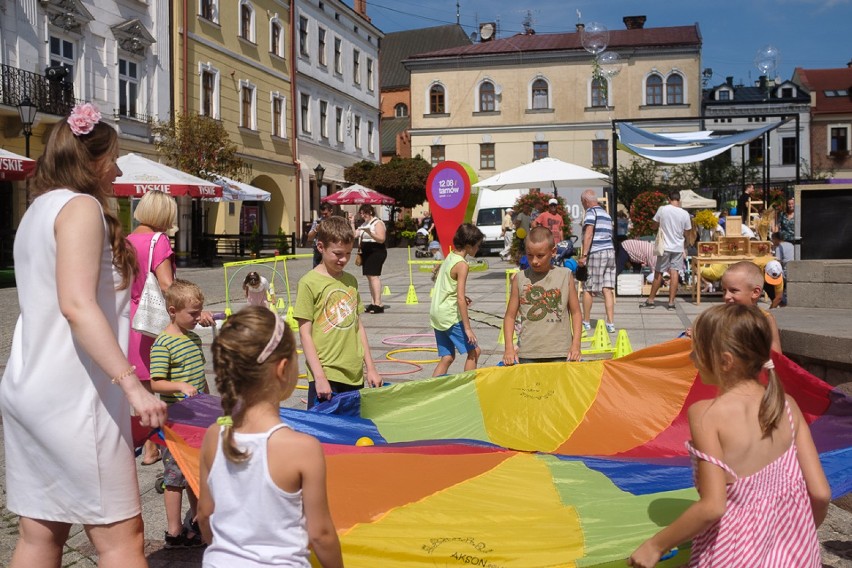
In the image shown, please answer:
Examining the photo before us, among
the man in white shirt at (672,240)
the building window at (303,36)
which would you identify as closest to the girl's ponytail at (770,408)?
the man in white shirt at (672,240)

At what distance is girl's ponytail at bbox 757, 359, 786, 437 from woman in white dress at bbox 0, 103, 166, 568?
1.79m

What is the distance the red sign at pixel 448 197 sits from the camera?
10.5 meters

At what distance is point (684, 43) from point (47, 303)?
51972 millimetres

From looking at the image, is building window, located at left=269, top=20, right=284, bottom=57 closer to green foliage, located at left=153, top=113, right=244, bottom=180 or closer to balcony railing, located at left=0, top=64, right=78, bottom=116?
green foliage, located at left=153, top=113, right=244, bottom=180

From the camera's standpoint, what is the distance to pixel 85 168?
9.32ft

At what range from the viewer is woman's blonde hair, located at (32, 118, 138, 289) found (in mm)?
2818

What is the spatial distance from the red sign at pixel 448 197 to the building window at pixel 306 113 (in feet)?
101

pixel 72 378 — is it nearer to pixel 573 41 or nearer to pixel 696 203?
pixel 696 203

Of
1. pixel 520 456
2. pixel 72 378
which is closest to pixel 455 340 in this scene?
pixel 520 456

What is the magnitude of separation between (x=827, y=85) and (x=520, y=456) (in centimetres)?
6175

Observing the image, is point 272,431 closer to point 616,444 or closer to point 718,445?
point 718,445

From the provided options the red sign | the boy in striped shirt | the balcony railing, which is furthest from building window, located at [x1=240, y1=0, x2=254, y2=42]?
the boy in striped shirt

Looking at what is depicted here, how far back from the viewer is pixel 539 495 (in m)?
4.26

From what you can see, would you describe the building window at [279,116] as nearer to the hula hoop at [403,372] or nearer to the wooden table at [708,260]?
the wooden table at [708,260]
